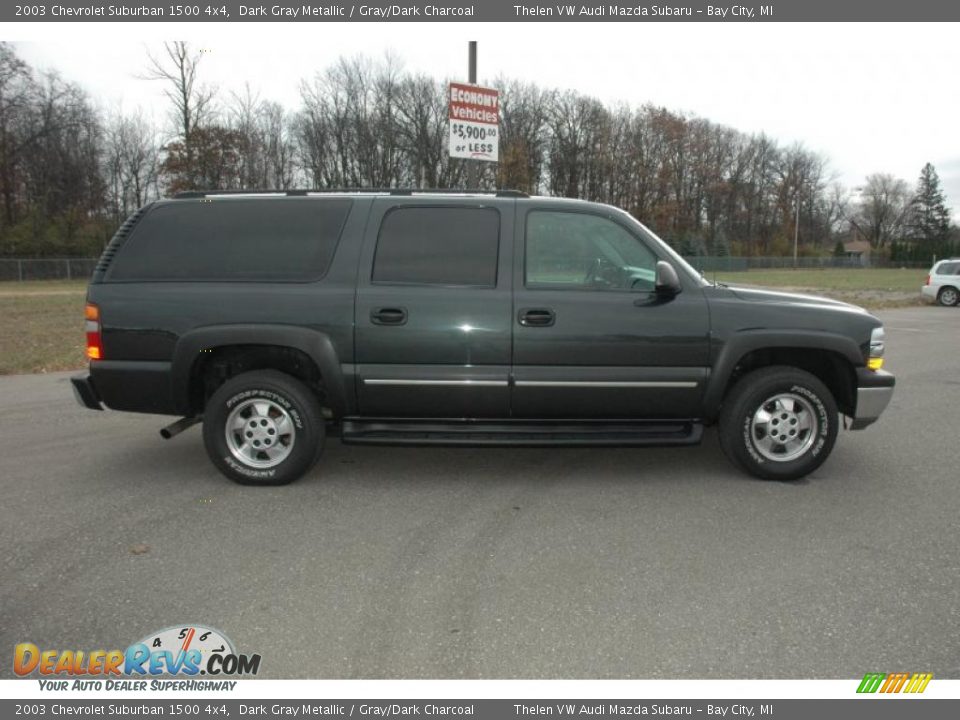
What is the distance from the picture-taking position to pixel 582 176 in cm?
6925

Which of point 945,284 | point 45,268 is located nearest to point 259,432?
point 945,284

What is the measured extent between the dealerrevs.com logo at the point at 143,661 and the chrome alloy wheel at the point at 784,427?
355cm

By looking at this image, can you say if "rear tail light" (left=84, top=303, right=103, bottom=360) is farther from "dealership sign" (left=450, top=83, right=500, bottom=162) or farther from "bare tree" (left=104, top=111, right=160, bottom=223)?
"bare tree" (left=104, top=111, right=160, bottom=223)

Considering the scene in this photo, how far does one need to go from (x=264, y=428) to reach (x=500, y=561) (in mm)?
2029

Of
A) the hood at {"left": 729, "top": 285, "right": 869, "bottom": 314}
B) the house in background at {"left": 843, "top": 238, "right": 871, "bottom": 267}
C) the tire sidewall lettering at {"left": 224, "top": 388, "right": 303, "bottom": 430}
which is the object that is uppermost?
the house in background at {"left": 843, "top": 238, "right": 871, "bottom": 267}

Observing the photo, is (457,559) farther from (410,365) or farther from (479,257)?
(479,257)

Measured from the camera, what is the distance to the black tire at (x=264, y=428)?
4652mm

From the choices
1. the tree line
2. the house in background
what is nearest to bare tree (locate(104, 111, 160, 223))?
the tree line

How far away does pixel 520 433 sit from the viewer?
461 cm

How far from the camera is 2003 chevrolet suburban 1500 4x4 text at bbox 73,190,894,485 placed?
4.54m

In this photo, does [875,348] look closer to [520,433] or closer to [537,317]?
[537,317]

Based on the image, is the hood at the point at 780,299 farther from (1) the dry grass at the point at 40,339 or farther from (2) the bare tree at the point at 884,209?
(2) the bare tree at the point at 884,209

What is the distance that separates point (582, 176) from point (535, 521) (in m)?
68.7

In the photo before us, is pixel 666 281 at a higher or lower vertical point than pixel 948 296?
higher
